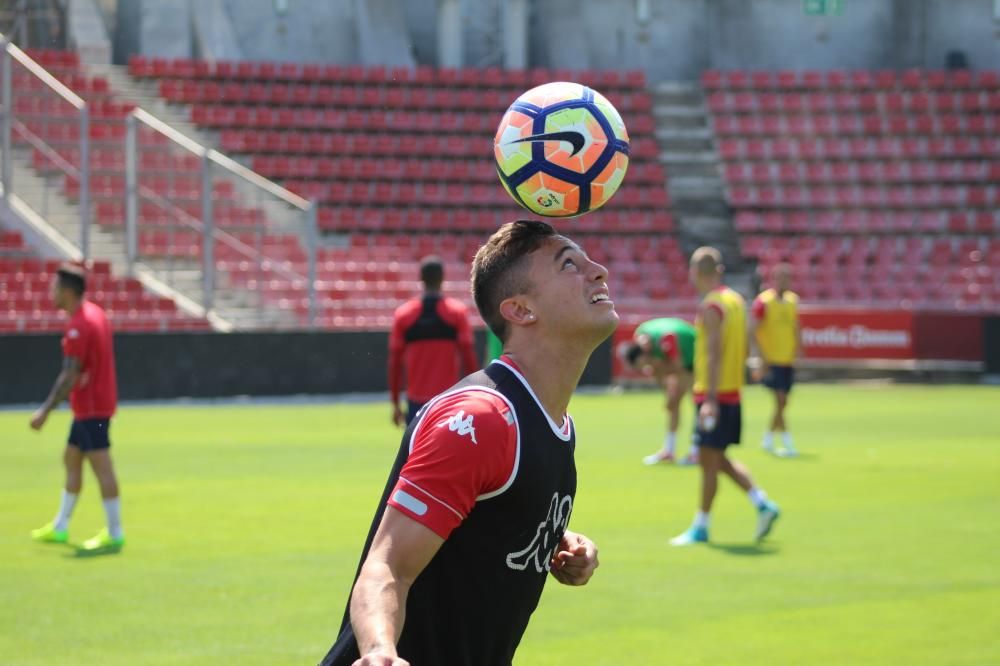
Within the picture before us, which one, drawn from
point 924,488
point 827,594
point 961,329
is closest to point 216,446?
point 924,488

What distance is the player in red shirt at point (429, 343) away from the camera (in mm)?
12742

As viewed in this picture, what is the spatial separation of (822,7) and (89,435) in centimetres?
3722

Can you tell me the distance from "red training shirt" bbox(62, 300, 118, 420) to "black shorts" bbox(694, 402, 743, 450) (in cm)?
455

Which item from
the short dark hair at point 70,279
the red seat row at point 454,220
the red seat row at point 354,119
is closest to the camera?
A: the short dark hair at point 70,279

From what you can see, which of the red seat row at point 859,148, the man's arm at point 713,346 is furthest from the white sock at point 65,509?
the red seat row at point 859,148

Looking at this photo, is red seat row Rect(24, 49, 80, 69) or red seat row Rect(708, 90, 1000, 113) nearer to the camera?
red seat row Rect(24, 49, 80, 69)

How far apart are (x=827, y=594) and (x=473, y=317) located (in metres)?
22.5

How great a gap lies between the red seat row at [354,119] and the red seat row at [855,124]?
9.41 ft

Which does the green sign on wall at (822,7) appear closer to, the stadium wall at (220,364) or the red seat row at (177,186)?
the stadium wall at (220,364)

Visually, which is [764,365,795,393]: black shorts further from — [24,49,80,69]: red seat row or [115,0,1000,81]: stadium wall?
[115,0,1000,81]: stadium wall

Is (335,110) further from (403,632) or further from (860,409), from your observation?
(403,632)

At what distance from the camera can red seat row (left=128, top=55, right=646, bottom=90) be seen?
36.7 meters

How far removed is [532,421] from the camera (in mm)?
3707

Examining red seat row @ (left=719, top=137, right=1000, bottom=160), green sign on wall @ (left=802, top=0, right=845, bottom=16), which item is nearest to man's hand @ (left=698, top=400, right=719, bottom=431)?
red seat row @ (left=719, top=137, right=1000, bottom=160)
